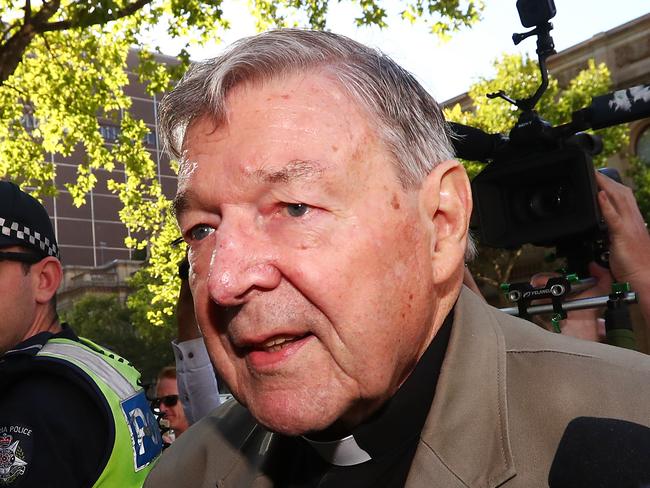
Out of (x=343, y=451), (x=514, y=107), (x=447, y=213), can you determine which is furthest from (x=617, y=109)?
(x=514, y=107)

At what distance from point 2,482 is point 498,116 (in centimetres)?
2135

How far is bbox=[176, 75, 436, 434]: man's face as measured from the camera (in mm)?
1597

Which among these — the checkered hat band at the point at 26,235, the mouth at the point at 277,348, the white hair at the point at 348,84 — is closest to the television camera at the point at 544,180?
the white hair at the point at 348,84

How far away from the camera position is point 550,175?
2.85 m

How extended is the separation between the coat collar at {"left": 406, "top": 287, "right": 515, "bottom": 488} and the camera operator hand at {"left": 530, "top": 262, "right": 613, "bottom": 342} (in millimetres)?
1162

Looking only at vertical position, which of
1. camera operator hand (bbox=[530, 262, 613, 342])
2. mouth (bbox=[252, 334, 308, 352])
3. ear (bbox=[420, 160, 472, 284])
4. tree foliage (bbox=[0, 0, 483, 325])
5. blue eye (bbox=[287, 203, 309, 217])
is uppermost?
tree foliage (bbox=[0, 0, 483, 325])

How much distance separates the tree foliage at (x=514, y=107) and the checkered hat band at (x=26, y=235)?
19129mm

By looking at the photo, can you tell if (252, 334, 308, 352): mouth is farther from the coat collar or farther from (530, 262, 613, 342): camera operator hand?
(530, 262, 613, 342): camera operator hand

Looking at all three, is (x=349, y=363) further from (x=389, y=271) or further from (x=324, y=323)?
(x=389, y=271)

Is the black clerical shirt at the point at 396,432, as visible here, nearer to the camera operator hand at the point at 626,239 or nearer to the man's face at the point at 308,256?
the man's face at the point at 308,256

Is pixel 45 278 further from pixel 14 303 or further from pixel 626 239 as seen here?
pixel 626 239

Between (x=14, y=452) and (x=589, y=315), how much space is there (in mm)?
2043

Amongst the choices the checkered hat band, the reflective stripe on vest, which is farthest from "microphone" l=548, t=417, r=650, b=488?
the checkered hat band

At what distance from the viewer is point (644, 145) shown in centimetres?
2625
